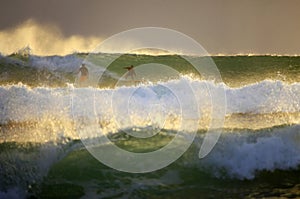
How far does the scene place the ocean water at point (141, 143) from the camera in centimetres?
984

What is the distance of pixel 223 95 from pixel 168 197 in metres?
9.48

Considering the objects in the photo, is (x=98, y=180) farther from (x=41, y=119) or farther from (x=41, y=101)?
(x=41, y=101)

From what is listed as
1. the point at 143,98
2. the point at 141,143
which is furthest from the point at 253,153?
the point at 143,98

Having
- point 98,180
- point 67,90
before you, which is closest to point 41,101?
point 67,90

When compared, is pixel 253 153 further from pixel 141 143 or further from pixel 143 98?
pixel 143 98

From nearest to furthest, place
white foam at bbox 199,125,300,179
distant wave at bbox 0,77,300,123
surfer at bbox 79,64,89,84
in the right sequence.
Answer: white foam at bbox 199,125,300,179 → distant wave at bbox 0,77,300,123 → surfer at bbox 79,64,89,84

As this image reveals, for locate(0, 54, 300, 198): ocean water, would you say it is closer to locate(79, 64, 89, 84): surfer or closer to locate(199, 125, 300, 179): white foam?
locate(199, 125, 300, 179): white foam

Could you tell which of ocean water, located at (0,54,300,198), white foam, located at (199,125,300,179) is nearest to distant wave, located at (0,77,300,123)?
ocean water, located at (0,54,300,198)

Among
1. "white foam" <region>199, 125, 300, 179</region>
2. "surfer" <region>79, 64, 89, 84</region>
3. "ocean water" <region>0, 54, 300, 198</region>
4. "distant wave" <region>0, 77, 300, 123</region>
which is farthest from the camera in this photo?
"surfer" <region>79, 64, 89, 84</region>

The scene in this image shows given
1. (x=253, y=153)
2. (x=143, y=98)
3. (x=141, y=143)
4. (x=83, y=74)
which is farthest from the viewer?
(x=83, y=74)

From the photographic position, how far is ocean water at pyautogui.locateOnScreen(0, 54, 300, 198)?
984cm

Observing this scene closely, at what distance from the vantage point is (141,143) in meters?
11.7

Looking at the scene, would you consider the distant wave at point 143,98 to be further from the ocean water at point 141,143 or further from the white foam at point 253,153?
the white foam at point 253,153

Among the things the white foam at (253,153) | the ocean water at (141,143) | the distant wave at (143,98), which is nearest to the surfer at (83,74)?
the distant wave at (143,98)
